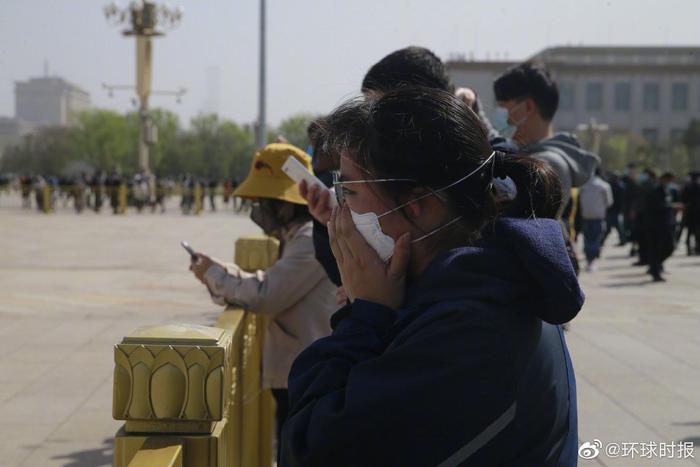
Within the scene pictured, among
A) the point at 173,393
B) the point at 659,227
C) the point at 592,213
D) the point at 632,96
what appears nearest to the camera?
the point at 173,393

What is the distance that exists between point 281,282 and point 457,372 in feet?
7.67

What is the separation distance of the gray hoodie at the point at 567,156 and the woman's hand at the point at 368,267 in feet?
8.61

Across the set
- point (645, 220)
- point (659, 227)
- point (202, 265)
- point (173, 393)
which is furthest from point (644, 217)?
point (173, 393)

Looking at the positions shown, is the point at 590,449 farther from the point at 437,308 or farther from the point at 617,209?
the point at 617,209

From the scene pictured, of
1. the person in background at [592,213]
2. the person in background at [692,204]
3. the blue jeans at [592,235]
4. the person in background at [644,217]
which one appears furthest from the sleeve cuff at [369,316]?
the person in background at [692,204]

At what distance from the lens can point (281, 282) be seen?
12.4 feet

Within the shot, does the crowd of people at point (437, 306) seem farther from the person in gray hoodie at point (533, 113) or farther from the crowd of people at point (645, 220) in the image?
the crowd of people at point (645, 220)

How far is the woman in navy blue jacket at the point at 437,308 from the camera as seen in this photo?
1512mm

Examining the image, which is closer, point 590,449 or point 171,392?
point 171,392

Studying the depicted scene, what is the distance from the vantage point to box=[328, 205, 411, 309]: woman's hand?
1.70 m

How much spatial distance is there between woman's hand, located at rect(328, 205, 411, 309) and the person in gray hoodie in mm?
2795

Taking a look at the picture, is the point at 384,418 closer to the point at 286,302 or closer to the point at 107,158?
the point at 286,302

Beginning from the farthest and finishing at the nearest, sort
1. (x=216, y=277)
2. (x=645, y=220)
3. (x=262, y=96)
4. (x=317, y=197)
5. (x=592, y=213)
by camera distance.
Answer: (x=262, y=96), (x=645, y=220), (x=592, y=213), (x=216, y=277), (x=317, y=197)

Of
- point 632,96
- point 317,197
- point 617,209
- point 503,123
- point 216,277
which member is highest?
point 503,123
